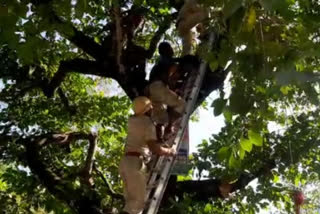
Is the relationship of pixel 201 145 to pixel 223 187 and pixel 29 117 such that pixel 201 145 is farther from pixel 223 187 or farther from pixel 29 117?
pixel 29 117

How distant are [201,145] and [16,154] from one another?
2771 millimetres

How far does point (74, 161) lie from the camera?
9375 mm

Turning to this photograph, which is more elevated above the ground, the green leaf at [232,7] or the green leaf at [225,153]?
the green leaf at [225,153]

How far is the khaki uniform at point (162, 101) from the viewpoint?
6383mm

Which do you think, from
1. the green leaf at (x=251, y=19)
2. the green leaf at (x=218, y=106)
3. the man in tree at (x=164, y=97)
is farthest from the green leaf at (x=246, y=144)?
the man in tree at (x=164, y=97)

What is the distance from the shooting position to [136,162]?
565 centimetres

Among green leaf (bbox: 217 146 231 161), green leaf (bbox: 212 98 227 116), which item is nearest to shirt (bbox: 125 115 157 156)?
green leaf (bbox: 217 146 231 161)

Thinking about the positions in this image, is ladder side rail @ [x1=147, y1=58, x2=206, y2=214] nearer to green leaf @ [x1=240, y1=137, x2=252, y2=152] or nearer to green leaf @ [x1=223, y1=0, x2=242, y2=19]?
green leaf @ [x1=240, y1=137, x2=252, y2=152]

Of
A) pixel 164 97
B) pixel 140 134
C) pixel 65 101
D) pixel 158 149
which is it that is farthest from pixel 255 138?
pixel 65 101

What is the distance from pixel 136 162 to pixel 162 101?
1.11m

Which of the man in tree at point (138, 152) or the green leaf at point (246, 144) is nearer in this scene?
the green leaf at point (246, 144)

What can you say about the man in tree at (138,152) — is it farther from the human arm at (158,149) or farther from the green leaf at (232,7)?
the green leaf at (232,7)

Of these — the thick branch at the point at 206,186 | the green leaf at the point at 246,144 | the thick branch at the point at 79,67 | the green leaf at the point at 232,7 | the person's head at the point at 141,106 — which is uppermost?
the thick branch at the point at 79,67

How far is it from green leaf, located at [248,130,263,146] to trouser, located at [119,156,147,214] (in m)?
2.61
